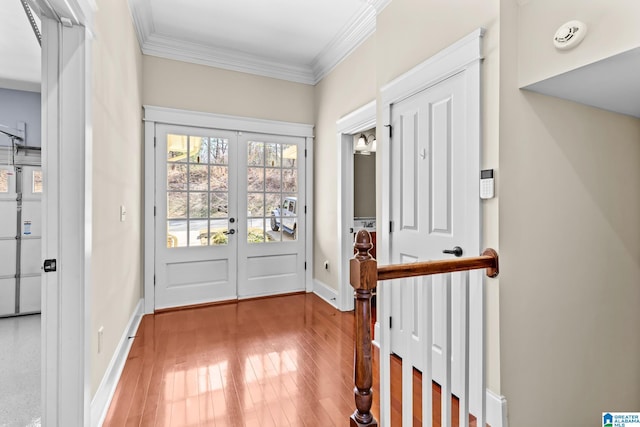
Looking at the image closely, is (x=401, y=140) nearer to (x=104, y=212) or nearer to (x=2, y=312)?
(x=104, y=212)

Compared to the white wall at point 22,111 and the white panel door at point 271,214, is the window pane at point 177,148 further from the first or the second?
the white wall at point 22,111

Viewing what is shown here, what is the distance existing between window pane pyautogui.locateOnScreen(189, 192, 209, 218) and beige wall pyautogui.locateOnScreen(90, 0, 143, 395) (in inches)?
24.0

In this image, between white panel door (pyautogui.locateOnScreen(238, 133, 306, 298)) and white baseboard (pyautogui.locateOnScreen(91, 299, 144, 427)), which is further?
white panel door (pyautogui.locateOnScreen(238, 133, 306, 298))

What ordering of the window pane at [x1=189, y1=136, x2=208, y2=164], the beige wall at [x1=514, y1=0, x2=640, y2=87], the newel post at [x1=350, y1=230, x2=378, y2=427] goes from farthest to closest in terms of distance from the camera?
the window pane at [x1=189, y1=136, x2=208, y2=164] → the beige wall at [x1=514, y1=0, x2=640, y2=87] → the newel post at [x1=350, y1=230, x2=378, y2=427]

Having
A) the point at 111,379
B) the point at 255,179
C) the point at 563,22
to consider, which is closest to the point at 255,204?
the point at 255,179

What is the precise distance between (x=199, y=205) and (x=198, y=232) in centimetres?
31

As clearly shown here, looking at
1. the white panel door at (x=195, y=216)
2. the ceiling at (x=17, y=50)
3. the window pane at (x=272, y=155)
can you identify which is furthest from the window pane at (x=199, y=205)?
the ceiling at (x=17, y=50)

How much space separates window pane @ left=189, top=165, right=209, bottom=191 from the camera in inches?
146

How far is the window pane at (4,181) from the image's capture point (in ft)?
11.3

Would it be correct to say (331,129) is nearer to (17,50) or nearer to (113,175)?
(113,175)

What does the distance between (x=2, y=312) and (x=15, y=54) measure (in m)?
2.70

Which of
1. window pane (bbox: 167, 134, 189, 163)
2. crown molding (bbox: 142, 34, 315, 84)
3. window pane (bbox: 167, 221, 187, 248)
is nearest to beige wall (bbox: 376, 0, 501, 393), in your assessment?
crown molding (bbox: 142, 34, 315, 84)

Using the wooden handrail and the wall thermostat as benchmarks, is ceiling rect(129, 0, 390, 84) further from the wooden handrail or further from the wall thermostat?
the wooden handrail

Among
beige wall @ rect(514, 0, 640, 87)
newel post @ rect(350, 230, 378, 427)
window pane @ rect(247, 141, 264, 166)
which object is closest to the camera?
newel post @ rect(350, 230, 378, 427)
